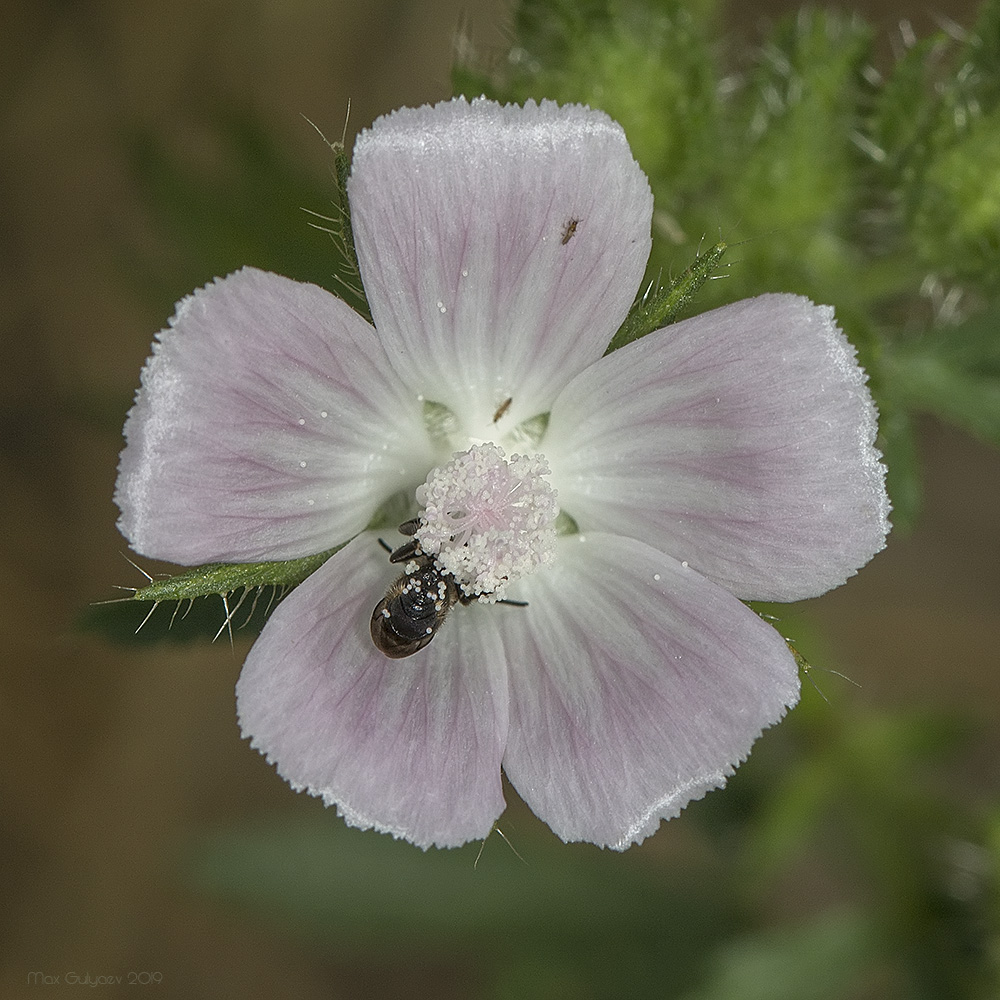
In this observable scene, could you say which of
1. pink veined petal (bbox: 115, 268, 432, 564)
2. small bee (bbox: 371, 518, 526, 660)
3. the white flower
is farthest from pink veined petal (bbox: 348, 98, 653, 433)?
small bee (bbox: 371, 518, 526, 660)

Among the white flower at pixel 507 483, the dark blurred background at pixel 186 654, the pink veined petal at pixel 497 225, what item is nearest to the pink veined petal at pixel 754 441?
the white flower at pixel 507 483

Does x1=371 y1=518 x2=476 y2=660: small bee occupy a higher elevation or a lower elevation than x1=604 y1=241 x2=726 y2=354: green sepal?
lower

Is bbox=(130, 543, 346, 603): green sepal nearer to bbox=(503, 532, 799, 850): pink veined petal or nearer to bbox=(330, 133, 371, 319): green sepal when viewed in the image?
bbox=(503, 532, 799, 850): pink veined petal

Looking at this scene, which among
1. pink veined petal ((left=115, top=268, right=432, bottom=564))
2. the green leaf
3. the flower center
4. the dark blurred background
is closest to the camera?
pink veined petal ((left=115, top=268, right=432, bottom=564))

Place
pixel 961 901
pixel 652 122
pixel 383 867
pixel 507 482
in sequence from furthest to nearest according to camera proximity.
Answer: pixel 383 867 → pixel 961 901 → pixel 652 122 → pixel 507 482

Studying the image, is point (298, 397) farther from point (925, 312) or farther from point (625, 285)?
point (925, 312)

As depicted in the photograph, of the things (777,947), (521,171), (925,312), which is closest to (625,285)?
(521,171)
